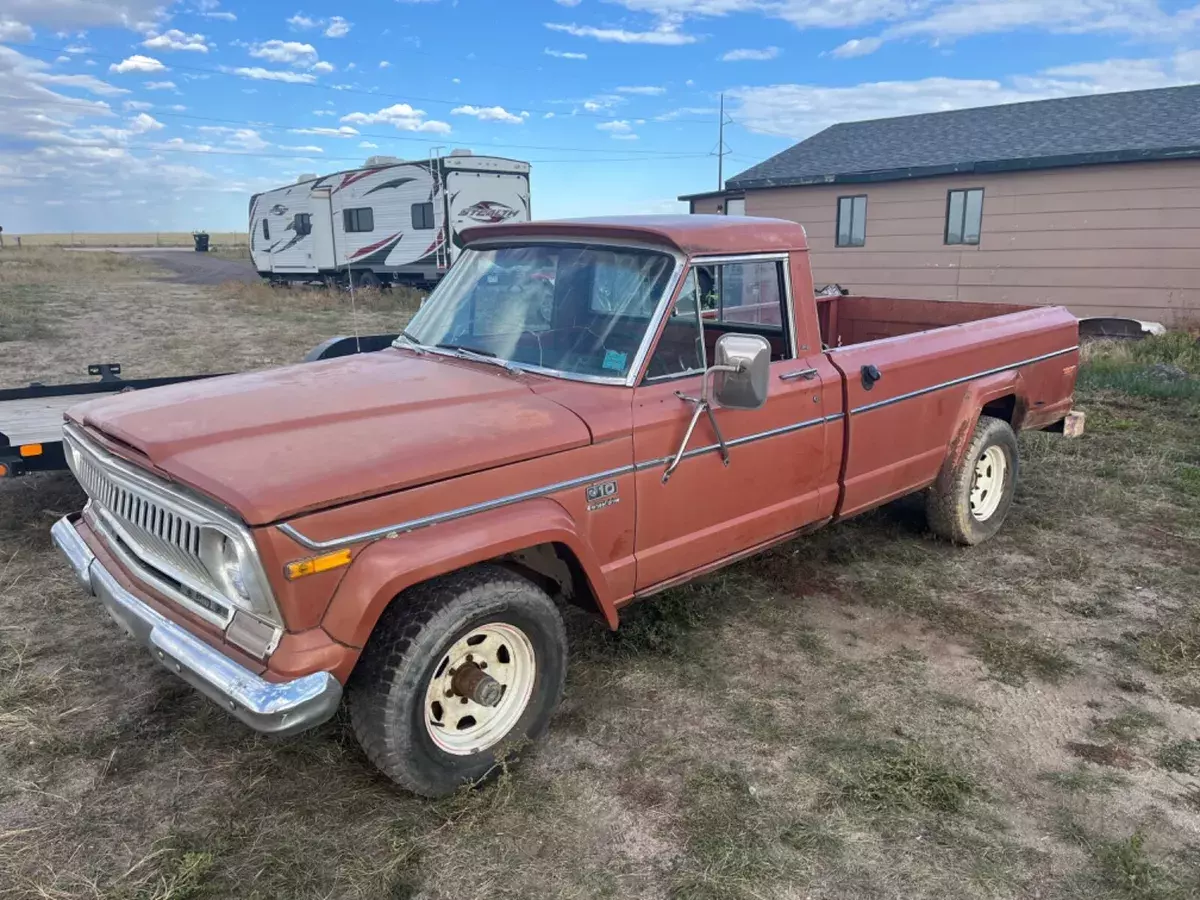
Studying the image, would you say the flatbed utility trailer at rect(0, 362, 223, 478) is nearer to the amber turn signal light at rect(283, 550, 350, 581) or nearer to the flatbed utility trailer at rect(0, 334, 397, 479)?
the flatbed utility trailer at rect(0, 334, 397, 479)

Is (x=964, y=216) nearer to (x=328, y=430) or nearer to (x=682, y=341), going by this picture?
(x=682, y=341)

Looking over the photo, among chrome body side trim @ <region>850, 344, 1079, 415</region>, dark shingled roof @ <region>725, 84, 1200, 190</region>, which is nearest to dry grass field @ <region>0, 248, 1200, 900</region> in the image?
chrome body side trim @ <region>850, 344, 1079, 415</region>

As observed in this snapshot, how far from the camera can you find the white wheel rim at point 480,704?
120 inches

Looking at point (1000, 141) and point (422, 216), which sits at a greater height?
point (1000, 141)

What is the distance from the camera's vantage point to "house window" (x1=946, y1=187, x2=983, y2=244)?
14.4 m

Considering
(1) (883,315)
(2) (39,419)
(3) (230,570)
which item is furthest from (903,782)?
(2) (39,419)

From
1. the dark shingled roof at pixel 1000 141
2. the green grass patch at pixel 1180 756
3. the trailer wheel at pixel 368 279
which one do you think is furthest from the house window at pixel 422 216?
the green grass patch at pixel 1180 756

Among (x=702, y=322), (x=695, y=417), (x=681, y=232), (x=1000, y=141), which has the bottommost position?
(x=695, y=417)

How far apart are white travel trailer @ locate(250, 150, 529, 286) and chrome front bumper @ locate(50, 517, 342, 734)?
17.7m

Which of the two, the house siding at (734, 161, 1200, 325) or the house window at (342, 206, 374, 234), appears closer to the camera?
the house siding at (734, 161, 1200, 325)

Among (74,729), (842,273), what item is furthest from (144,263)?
(74,729)

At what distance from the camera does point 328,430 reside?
2.94 metres

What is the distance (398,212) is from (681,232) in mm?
19705

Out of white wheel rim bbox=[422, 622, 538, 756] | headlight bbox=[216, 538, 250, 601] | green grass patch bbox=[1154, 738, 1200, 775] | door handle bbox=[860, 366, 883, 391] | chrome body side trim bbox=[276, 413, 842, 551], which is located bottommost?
green grass patch bbox=[1154, 738, 1200, 775]
